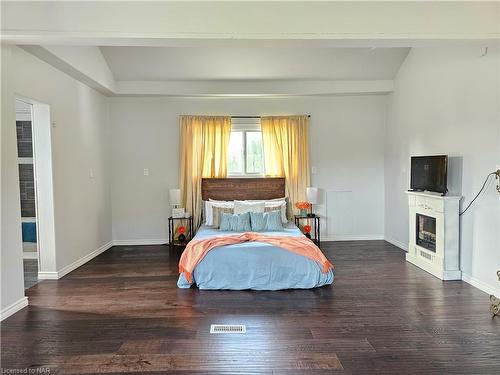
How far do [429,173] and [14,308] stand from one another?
16.3ft

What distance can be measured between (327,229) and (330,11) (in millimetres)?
4197

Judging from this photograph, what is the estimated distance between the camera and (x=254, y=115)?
Result: 652 centimetres

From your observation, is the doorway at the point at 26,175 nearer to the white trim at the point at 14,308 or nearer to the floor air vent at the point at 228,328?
the white trim at the point at 14,308

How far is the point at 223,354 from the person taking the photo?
8.84 feet

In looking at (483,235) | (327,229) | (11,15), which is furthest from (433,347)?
(11,15)

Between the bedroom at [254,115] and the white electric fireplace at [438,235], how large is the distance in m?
0.12

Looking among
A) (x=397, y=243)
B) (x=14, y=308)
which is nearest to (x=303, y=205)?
(x=397, y=243)

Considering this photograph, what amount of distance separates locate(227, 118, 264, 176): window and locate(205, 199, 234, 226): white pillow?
690 millimetres

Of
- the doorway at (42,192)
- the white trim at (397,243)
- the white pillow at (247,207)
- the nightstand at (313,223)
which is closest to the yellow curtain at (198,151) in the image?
the white pillow at (247,207)

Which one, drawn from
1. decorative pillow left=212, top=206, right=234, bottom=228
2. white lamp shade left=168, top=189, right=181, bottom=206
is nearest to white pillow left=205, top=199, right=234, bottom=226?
decorative pillow left=212, top=206, right=234, bottom=228

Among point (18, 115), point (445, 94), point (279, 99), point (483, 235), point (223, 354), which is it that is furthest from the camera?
point (279, 99)

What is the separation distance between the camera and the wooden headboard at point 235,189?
639cm

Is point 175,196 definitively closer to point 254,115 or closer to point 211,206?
point 211,206

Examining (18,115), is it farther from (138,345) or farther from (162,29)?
(138,345)
